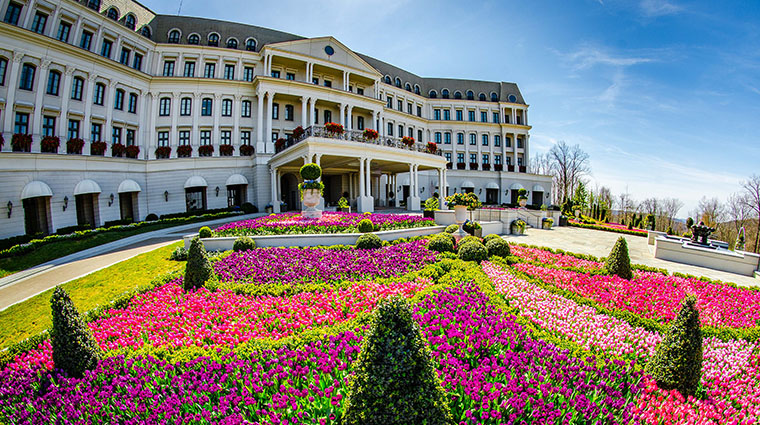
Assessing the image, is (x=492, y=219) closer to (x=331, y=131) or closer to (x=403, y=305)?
(x=331, y=131)

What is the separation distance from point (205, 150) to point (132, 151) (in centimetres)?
585

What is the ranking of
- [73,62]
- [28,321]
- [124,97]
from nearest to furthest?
[28,321] → [73,62] → [124,97]

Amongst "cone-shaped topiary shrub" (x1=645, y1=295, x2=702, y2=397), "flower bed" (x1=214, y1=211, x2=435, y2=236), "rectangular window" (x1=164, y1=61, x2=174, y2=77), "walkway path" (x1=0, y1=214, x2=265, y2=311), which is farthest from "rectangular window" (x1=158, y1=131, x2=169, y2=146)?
"cone-shaped topiary shrub" (x1=645, y1=295, x2=702, y2=397)

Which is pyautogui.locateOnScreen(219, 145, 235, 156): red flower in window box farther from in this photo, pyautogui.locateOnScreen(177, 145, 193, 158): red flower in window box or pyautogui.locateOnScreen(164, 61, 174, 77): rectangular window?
pyautogui.locateOnScreen(164, 61, 174, 77): rectangular window

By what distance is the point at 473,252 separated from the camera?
11.1m

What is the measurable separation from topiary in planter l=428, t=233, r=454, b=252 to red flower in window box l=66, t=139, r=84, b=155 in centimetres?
2821

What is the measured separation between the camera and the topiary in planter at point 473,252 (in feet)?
36.2

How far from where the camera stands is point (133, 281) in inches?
379

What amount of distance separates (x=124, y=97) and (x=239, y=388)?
114 ft

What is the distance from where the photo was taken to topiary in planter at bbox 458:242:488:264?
1104cm

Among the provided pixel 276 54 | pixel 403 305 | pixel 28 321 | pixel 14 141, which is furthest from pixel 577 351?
pixel 276 54

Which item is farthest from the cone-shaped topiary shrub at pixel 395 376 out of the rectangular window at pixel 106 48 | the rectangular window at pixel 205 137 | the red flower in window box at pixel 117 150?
the rectangular window at pixel 106 48

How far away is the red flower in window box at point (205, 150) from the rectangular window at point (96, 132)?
7373mm

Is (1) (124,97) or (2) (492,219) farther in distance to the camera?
A: (1) (124,97)
